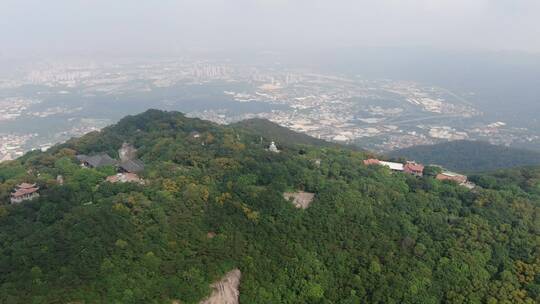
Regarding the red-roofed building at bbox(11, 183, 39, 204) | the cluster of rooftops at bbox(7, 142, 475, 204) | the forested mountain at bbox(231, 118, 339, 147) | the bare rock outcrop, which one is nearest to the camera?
the bare rock outcrop

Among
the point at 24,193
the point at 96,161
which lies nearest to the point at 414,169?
the point at 96,161

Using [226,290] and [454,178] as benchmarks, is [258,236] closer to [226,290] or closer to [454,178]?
[226,290]

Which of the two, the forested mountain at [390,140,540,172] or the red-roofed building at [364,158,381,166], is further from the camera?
the forested mountain at [390,140,540,172]

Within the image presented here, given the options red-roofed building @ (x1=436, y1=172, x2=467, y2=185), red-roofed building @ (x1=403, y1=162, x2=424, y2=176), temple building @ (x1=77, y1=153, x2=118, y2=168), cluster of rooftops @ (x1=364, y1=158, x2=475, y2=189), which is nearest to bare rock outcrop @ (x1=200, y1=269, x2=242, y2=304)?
temple building @ (x1=77, y1=153, x2=118, y2=168)

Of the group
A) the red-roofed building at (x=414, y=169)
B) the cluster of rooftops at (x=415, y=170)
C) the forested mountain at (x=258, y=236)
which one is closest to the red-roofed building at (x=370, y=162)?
the cluster of rooftops at (x=415, y=170)

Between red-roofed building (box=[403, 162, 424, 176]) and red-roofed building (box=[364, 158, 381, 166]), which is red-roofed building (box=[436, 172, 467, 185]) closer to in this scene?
red-roofed building (box=[403, 162, 424, 176])

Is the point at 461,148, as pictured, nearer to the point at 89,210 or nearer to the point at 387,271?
the point at 387,271

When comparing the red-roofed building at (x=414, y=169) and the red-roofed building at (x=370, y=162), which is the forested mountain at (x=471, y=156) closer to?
the red-roofed building at (x=414, y=169)

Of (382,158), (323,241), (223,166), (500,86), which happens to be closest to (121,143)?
(223,166)
